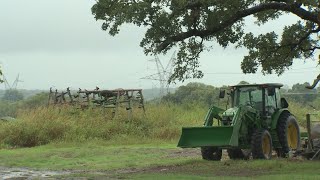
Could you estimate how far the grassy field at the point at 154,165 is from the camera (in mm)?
13828

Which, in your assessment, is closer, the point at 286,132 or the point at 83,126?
the point at 286,132

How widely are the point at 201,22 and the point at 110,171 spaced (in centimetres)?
551

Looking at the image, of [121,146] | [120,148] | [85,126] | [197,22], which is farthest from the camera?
[85,126]

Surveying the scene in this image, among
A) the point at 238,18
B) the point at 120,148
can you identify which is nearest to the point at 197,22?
the point at 238,18

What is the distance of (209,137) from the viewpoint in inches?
671

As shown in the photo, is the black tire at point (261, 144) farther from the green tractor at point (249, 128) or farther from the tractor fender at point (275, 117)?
the tractor fender at point (275, 117)

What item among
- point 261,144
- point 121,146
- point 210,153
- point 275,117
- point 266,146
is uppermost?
point 275,117

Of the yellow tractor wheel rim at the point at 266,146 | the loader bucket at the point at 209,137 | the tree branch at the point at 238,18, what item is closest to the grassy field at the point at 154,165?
the loader bucket at the point at 209,137

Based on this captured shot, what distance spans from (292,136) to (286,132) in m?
1.51

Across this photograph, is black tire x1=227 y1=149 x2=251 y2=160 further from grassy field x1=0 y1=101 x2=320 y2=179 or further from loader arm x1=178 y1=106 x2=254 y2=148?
loader arm x1=178 y1=106 x2=254 y2=148

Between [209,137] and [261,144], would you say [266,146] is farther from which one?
[209,137]

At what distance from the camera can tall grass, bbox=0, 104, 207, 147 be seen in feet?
97.6

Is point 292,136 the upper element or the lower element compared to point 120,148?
upper

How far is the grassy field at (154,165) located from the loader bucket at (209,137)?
2.15 ft
